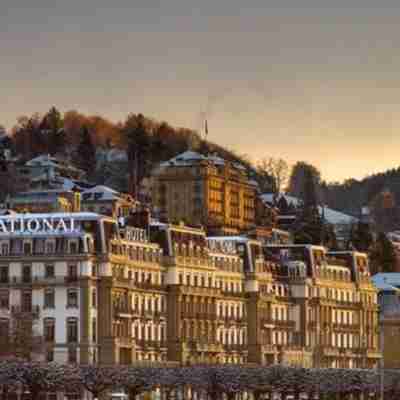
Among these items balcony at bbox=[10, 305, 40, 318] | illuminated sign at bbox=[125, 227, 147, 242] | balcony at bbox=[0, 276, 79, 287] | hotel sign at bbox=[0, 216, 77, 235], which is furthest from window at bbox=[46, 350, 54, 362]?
illuminated sign at bbox=[125, 227, 147, 242]

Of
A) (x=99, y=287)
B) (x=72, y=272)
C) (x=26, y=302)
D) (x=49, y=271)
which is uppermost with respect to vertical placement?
(x=49, y=271)

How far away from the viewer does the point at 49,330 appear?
173 metres

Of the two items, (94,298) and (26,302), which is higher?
(94,298)

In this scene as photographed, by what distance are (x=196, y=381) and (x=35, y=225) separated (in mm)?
25976

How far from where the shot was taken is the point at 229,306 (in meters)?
200

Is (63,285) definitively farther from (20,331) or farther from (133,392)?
(133,392)

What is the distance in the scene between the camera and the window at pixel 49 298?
568 feet

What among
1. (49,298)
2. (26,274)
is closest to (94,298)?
(49,298)

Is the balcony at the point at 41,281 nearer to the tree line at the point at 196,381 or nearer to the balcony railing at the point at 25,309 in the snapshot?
the balcony railing at the point at 25,309

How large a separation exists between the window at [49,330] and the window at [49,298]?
1080 mm

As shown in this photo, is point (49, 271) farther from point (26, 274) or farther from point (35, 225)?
point (35, 225)

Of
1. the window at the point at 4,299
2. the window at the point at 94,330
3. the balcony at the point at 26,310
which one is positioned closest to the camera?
the window at the point at 94,330

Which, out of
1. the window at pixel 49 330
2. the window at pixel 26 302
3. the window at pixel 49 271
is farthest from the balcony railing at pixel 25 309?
the window at pixel 49 271

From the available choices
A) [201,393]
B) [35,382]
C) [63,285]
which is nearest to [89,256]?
[63,285]
